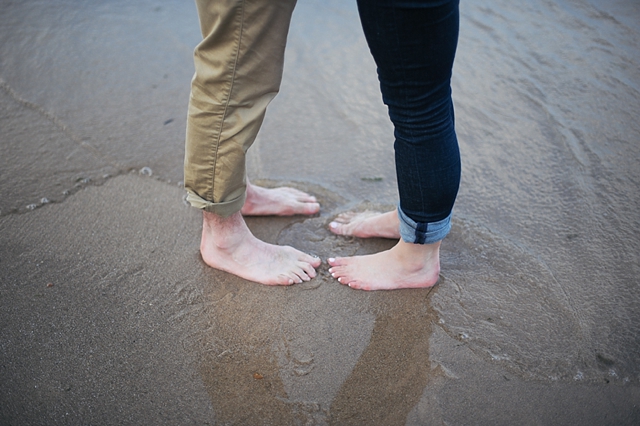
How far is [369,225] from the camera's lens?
203 centimetres

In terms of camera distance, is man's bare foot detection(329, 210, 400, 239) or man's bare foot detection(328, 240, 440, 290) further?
man's bare foot detection(329, 210, 400, 239)

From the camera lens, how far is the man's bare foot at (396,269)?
1738mm

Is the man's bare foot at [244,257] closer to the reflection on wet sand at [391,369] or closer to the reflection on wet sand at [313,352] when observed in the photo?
the reflection on wet sand at [313,352]

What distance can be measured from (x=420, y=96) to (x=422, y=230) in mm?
463

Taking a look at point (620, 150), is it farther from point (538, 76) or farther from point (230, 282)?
point (230, 282)

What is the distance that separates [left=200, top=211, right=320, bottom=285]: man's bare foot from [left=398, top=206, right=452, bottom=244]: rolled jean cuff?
0.41 meters

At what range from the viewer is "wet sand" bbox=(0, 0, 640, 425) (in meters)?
1.46

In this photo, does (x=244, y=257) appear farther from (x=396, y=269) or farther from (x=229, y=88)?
(x=229, y=88)

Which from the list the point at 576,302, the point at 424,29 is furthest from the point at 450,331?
the point at 424,29

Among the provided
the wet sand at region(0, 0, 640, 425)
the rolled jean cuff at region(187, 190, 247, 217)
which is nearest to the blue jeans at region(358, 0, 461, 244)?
the wet sand at region(0, 0, 640, 425)

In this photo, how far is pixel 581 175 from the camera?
2.34 meters

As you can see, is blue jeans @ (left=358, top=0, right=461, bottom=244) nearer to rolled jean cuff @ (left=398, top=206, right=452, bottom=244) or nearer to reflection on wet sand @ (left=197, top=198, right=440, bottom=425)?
rolled jean cuff @ (left=398, top=206, right=452, bottom=244)

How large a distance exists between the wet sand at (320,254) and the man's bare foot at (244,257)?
0.04 m

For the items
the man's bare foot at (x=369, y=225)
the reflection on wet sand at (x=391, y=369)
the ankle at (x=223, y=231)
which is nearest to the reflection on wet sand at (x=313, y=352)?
the reflection on wet sand at (x=391, y=369)
